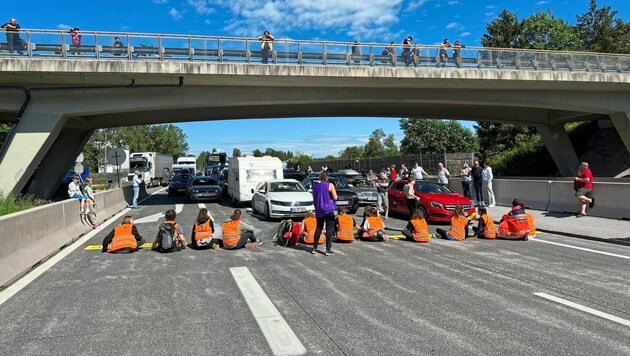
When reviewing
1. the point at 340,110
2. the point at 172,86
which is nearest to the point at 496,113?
the point at 340,110

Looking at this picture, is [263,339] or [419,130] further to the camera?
[419,130]

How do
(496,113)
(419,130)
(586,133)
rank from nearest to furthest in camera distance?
1. (496,113)
2. (586,133)
3. (419,130)

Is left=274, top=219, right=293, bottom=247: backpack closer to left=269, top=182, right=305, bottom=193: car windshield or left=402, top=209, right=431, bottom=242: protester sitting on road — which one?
left=402, top=209, right=431, bottom=242: protester sitting on road

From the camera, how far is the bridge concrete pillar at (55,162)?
27562 millimetres

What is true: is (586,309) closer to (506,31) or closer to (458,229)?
(458,229)

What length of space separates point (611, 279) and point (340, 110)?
21436 millimetres

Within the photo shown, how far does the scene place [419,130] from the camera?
251 ft

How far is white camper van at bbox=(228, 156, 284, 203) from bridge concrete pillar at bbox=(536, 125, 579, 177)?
22.9 m

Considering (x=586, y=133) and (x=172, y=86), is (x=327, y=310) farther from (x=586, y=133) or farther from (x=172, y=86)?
(x=586, y=133)

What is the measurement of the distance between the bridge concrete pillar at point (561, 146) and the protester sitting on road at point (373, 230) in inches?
1113

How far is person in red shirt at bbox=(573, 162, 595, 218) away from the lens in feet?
44.9

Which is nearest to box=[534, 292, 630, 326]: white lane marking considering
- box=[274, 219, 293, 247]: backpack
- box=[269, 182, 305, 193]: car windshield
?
box=[274, 219, 293, 247]: backpack

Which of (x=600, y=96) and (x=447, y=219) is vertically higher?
(x=600, y=96)

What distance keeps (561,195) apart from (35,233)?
14.9 meters
